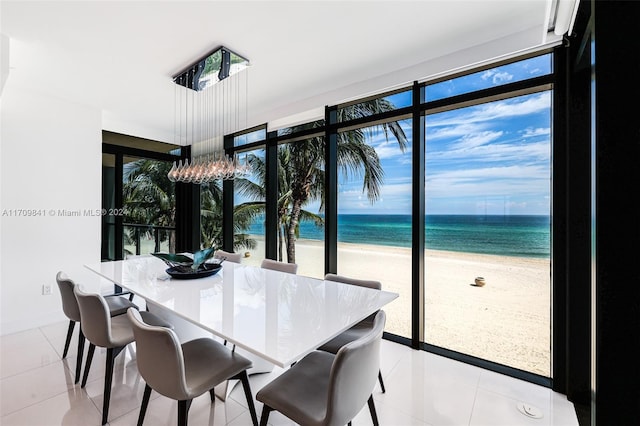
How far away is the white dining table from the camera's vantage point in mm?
1196

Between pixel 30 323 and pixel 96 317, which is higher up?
pixel 96 317

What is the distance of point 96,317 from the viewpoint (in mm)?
1729

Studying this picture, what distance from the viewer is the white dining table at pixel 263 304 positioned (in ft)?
3.92

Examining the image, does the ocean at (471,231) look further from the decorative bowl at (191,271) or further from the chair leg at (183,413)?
the chair leg at (183,413)

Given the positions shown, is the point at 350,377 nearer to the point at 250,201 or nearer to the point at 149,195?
the point at 250,201

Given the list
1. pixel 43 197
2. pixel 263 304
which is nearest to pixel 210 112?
pixel 43 197

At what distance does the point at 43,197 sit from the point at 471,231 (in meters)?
4.94

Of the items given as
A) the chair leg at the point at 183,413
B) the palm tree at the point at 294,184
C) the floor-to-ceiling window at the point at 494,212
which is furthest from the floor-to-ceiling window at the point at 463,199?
the chair leg at the point at 183,413

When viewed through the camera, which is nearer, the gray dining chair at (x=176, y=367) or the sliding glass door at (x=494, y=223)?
the gray dining chair at (x=176, y=367)

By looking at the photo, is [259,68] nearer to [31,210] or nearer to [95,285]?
[31,210]

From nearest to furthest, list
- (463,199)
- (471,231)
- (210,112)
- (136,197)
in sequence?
(463,199), (471,231), (210,112), (136,197)

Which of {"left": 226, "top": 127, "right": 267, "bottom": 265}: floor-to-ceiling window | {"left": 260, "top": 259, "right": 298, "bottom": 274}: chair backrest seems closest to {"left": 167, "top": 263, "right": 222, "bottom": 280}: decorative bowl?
{"left": 260, "top": 259, "right": 298, "bottom": 274}: chair backrest

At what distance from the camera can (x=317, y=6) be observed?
6.14 feet

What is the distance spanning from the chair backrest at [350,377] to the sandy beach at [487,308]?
5.60 feet
